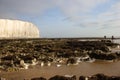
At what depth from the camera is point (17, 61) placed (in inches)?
461

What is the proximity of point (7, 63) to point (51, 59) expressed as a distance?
2562mm

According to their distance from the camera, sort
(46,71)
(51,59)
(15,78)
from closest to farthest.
→ (15,78)
(46,71)
(51,59)

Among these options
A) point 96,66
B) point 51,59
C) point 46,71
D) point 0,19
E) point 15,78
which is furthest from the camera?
point 0,19

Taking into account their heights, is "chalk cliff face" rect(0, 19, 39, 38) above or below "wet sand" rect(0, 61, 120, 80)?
above

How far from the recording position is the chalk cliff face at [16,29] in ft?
351

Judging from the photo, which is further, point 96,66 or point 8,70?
point 96,66

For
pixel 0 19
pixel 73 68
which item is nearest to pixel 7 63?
pixel 73 68

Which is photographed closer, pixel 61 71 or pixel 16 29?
pixel 61 71

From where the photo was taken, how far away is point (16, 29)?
384ft

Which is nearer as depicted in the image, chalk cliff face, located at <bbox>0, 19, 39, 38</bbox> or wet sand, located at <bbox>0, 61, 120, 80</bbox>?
wet sand, located at <bbox>0, 61, 120, 80</bbox>

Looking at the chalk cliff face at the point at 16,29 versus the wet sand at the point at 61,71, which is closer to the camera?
the wet sand at the point at 61,71

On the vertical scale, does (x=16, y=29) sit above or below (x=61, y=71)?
above

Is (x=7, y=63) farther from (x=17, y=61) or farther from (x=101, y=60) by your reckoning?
(x=101, y=60)

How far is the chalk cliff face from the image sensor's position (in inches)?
4208
